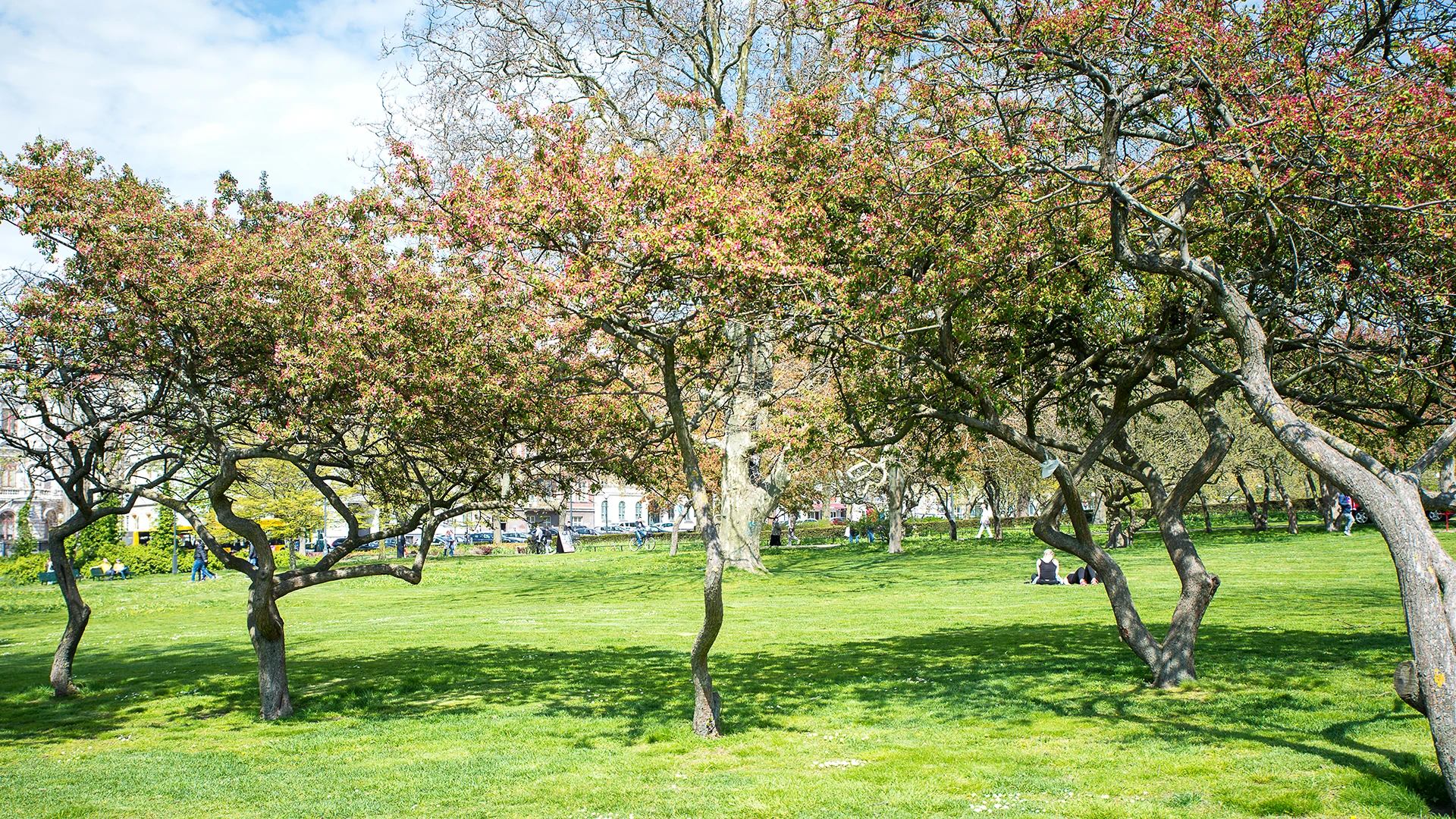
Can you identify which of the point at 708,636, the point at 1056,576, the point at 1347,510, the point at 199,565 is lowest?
the point at 1056,576

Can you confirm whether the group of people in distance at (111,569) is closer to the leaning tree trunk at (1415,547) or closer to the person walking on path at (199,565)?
the person walking on path at (199,565)

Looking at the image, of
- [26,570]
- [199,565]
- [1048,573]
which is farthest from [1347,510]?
[26,570]

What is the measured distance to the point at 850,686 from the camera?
1212 cm

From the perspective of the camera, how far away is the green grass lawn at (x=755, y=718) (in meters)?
7.51

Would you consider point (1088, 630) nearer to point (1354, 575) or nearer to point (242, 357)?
point (1354, 575)

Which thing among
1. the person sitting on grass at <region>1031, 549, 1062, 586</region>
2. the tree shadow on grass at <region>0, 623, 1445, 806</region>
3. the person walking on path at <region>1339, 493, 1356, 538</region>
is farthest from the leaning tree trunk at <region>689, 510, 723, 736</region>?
the person walking on path at <region>1339, 493, 1356, 538</region>

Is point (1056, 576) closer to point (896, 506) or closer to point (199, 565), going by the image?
point (896, 506)

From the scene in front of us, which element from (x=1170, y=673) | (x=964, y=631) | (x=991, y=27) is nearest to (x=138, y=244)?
(x=991, y=27)

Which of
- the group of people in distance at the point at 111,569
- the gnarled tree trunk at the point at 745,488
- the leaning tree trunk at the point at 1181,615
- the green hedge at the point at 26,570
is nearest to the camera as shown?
the leaning tree trunk at the point at 1181,615

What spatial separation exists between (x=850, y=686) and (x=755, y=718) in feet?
6.63

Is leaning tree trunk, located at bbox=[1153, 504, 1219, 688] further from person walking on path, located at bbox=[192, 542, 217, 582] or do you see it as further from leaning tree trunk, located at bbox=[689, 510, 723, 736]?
person walking on path, located at bbox=[192, 542, 217, 582]

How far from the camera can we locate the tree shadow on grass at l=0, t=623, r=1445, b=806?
947 cm

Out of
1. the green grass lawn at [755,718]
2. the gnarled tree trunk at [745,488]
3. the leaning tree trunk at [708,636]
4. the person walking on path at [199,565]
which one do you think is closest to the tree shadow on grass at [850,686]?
the green grass lawn at [755,718]

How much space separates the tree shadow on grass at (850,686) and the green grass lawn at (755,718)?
0.06 meters
